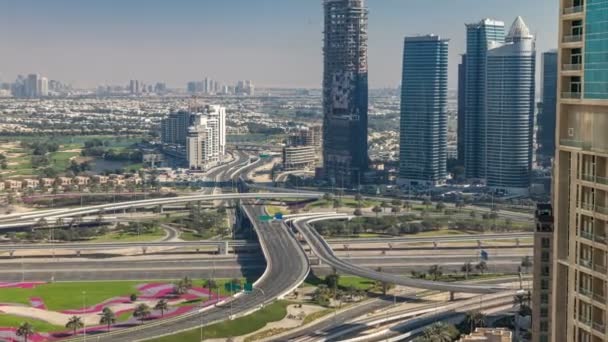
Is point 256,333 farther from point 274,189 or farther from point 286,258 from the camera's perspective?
point 274,189

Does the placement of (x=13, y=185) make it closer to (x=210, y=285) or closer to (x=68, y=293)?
(x=68, y=293)

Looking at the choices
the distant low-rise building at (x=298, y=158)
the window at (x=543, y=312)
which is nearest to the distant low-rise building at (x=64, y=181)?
the distant low-rise building at (x=298, y=158)

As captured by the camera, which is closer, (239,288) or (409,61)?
(239,288)

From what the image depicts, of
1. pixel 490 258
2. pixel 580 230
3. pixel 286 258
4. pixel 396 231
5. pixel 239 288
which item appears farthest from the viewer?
pixel 396 231

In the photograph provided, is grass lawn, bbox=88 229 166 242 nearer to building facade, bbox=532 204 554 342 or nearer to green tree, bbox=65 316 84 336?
green tree, bbox=65 316 84 336

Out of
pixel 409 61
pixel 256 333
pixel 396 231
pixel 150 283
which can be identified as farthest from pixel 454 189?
pixel 256 333

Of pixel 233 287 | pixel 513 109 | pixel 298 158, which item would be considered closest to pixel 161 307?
pixel 233 287

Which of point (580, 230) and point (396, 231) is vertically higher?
point (580, 230)

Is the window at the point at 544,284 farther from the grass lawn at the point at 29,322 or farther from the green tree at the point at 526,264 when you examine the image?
the green tree at the point at 526,264
